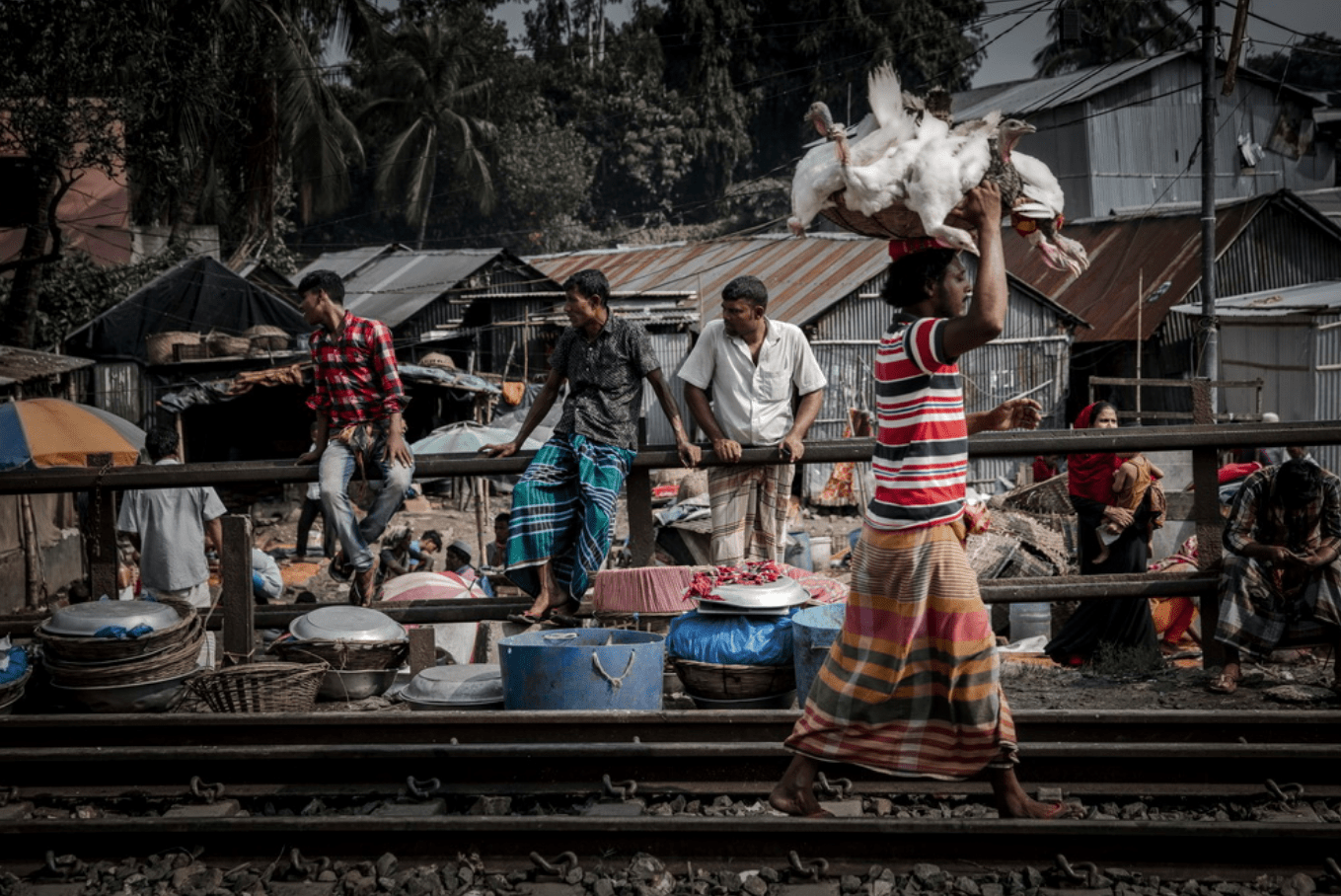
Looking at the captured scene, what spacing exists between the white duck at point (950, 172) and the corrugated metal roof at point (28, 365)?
14.7 metres

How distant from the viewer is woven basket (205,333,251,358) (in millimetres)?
25078

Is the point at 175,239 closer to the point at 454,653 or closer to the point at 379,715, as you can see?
the point at 454,653

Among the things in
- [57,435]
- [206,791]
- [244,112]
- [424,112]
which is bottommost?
[206,791]

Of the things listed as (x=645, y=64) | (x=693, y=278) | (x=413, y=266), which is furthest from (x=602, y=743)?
(x=645, y=64)

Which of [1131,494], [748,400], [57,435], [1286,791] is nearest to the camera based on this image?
[1286,791]

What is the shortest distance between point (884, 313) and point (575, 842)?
22011 mm

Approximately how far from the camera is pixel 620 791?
4816 mm

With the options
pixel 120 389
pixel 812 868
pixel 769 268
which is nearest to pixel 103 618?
pixel 812 868

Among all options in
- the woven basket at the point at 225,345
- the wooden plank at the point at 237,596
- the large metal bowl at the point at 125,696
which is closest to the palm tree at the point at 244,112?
the woven basket at the point at 225,345

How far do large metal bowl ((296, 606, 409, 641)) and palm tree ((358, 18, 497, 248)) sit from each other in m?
46.1

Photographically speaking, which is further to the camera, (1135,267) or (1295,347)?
(1135,267)

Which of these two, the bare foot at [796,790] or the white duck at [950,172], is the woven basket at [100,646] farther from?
the white duck at [950,172]

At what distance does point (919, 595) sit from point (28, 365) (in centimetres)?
1580

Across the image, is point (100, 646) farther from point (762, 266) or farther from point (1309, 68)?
point (1309, 68)
